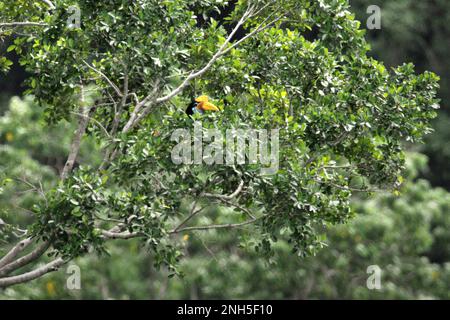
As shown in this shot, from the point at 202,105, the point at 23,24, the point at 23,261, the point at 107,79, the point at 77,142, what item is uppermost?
the point at 23,24

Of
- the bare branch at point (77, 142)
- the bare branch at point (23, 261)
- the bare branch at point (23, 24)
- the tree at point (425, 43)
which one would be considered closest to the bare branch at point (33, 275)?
the bare branch at point (23, 261)

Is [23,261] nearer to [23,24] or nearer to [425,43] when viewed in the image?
[23,24]

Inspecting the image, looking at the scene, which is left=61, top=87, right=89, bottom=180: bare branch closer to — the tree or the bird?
the bird

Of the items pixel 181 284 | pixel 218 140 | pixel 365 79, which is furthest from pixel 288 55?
pixel 181 284

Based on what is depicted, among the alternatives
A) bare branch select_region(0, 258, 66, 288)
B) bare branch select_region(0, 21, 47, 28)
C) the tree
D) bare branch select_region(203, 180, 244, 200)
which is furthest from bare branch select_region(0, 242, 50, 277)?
the tree

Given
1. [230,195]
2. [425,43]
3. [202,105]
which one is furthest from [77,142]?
[425,43]

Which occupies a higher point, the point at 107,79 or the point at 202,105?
the point at 107,79

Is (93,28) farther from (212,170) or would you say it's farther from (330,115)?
(330,115)

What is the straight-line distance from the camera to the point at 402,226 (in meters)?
17.0

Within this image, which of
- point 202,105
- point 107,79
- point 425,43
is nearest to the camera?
point 107,79

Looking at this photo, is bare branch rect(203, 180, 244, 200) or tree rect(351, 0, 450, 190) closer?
bare branch rect(203, 180, 244, 200)

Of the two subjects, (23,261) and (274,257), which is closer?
(23,261)

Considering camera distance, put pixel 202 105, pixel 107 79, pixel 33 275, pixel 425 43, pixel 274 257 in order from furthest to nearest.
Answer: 1. pixel 425 43
2. pixel 274 257
3. pixel 33 275
4. pixel 202 105
5. pixel 107 79

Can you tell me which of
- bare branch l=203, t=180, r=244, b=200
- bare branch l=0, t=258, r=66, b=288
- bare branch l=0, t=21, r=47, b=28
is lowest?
bare branch l=0, t=258, r=66, b=288
